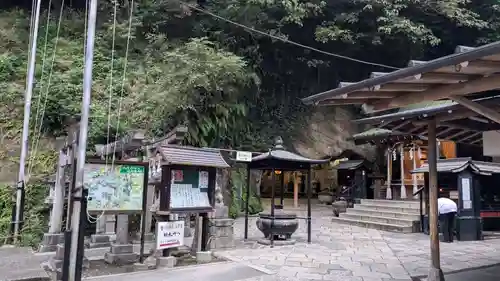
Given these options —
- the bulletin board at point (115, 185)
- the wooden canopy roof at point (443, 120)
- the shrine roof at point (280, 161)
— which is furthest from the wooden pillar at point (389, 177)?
the bulletin board at point (115, 185)

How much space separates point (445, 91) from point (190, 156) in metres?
4.47

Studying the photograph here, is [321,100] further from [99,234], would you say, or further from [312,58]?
[312,58]

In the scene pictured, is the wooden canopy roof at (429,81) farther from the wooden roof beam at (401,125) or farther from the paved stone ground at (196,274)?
the paved stone ground at (196,274)

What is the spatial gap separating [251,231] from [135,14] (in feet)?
37.1

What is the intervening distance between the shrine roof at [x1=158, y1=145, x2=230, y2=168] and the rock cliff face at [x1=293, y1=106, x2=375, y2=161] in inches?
445

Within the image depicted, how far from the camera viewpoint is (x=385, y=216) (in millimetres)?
13711

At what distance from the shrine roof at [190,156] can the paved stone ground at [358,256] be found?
6.43 ft

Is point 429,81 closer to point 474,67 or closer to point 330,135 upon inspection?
point 474,67

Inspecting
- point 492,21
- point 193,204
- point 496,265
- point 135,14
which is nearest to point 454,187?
point 496,265

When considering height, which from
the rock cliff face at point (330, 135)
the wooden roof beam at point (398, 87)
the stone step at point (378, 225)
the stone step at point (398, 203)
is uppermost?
the rock cliff face at point (330, 135)

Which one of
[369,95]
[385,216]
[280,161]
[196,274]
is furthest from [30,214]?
[385,216]

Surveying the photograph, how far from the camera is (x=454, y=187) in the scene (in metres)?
12.1

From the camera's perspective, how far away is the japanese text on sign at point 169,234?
6.49 m

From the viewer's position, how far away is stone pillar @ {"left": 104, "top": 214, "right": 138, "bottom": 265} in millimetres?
6910
